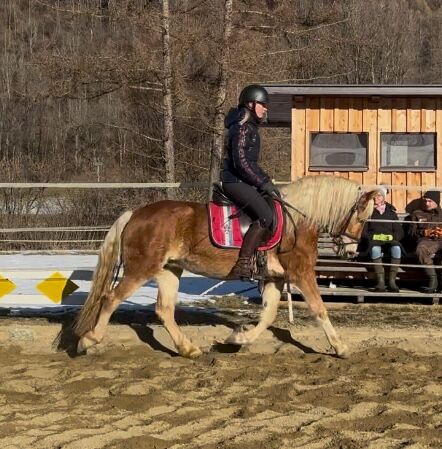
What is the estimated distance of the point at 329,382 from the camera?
629 cm

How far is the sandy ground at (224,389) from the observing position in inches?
190

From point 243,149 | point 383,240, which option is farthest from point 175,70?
point 243,149

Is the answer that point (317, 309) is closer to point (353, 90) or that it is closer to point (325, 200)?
point (325, 200)

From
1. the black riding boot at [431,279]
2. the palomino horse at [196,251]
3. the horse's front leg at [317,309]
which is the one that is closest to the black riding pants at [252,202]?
the palomino horse at [196,251]

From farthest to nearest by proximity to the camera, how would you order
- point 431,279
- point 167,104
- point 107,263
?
point 167,104
point 431,279
point 107,263

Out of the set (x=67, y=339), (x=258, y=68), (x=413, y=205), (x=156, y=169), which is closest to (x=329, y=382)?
(x=67, y=339)

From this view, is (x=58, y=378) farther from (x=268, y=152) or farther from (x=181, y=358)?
(x=268, y=152)

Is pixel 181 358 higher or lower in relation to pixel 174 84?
lower

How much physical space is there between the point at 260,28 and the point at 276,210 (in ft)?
48.8

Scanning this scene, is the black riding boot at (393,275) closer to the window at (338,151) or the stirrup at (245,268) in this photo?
the window at (338,151)

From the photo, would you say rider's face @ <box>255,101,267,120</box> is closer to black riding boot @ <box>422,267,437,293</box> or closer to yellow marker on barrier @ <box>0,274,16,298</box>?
yellow marker on barrier @ <box>0,274,16,298</box>

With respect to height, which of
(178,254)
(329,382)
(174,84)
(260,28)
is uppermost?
(260,28)

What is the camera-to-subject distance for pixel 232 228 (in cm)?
731

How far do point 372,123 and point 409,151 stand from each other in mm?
694
